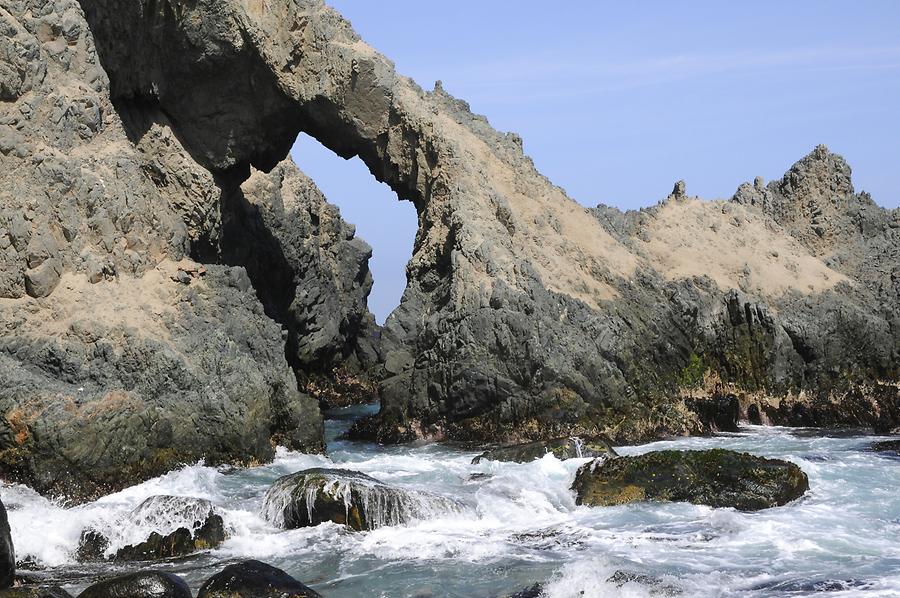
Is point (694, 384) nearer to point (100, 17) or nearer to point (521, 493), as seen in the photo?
point (521, 493)

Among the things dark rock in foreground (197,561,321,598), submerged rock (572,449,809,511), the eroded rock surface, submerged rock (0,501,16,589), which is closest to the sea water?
submerged rock (572,449,809,511)

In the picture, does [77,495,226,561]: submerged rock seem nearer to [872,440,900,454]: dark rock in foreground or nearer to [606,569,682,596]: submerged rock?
[606,569,682,596]: submerged rock

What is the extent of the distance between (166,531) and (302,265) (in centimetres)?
2805

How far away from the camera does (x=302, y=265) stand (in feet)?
150

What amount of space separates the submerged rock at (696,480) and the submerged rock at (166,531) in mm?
→ 7363

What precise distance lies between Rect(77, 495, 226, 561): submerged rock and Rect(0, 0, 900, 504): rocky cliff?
4.38 m

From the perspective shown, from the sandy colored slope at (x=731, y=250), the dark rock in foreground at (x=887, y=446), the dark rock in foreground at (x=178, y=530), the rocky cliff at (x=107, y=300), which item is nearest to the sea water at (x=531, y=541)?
the dark rock in foreground at (x=178, y=530)

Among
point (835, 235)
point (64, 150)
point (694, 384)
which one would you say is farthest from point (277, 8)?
point (835, 235)

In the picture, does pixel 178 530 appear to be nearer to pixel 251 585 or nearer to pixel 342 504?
pixel 342 504

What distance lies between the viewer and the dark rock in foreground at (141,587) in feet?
42.3

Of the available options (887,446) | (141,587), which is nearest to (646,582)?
(141,587)

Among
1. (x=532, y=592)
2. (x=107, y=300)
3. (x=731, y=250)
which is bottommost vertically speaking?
(x=532, y=592)

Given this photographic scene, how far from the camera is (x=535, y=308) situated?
3247 cm

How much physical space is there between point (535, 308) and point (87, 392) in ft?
46.8
